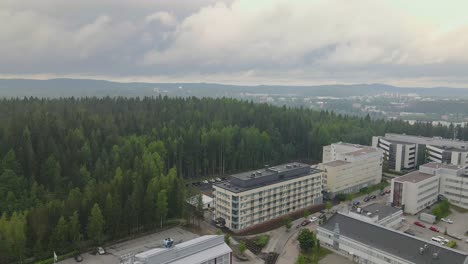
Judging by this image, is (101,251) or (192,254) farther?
(101,251)

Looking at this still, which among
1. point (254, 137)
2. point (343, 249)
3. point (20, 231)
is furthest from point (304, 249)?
point (254, 137)

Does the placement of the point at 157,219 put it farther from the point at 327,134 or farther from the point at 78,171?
the point at 327,134

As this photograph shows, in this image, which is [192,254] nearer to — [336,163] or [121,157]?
[121,157]

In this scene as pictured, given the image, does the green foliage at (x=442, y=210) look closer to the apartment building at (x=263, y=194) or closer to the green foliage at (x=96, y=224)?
the apartment building at (x=263, y=194)

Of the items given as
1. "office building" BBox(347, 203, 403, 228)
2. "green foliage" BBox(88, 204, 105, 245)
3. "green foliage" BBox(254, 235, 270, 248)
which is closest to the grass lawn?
"green foliage" BBox(254, 235, 270, 248)

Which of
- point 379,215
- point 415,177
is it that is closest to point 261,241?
point 379,215

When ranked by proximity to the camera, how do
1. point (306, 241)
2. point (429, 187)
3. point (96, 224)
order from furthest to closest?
point (429, 187) < point (306, 241) < point (96, 224)

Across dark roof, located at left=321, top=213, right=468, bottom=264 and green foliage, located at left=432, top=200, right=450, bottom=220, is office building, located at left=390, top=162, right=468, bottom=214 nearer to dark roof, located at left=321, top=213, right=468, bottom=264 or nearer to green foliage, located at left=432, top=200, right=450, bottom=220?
green foliage, located at left=432, top=200, right=450, bottom=220
